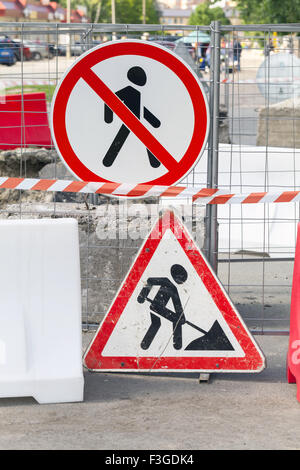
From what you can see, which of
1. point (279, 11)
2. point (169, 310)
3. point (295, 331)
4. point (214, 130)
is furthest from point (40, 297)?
point (279, 11)

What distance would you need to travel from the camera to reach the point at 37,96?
1334cm

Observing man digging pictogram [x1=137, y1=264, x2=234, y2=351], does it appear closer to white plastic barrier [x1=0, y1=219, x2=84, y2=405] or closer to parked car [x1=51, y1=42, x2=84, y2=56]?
white plastic barrier [x1=0, y1=219, x2=84, y2=405]

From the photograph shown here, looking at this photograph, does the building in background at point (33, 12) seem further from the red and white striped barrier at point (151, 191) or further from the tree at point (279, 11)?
the red and white striped barrier at point (151, 191)

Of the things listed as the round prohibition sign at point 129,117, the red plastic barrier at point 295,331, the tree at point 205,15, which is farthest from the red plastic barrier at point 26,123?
the tree at point 205,15

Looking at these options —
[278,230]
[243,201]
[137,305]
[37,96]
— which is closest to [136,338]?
[137,305]

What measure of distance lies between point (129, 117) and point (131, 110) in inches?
1.9

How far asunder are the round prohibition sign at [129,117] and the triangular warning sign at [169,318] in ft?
1.72

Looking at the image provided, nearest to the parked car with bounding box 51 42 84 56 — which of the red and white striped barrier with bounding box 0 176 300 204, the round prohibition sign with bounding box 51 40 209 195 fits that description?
the round prohibition sign with bounding box 51 40 209 195

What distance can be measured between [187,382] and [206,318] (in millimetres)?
422

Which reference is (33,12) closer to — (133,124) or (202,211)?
(202,211)

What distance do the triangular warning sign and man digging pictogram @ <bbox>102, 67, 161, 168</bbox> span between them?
64cm

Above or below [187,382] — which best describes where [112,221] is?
above

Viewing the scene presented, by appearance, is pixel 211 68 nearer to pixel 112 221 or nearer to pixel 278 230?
pixel 112 221

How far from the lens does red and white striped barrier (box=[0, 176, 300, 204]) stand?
5543mm
